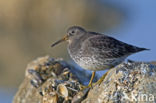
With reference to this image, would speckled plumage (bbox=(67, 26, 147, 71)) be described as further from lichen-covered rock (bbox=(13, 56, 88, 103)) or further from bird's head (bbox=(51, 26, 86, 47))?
lichen-covered rock (bbox=(13, 56, 88, 103))

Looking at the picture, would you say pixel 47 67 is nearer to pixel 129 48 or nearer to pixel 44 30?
pixel 129 48

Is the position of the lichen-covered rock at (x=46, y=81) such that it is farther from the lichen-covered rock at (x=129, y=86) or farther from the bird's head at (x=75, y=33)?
the lichen-covered rock at (x=129, y=86)

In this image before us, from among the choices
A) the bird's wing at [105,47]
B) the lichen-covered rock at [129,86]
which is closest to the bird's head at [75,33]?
the bird's wing at [105,47]

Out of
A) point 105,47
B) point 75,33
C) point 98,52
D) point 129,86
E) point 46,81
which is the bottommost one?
point 129,86

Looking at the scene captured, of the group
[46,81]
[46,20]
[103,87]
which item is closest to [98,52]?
[46,81]

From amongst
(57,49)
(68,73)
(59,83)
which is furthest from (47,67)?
(57,49)

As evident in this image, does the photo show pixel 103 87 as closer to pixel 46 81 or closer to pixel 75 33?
pixel 46 81
